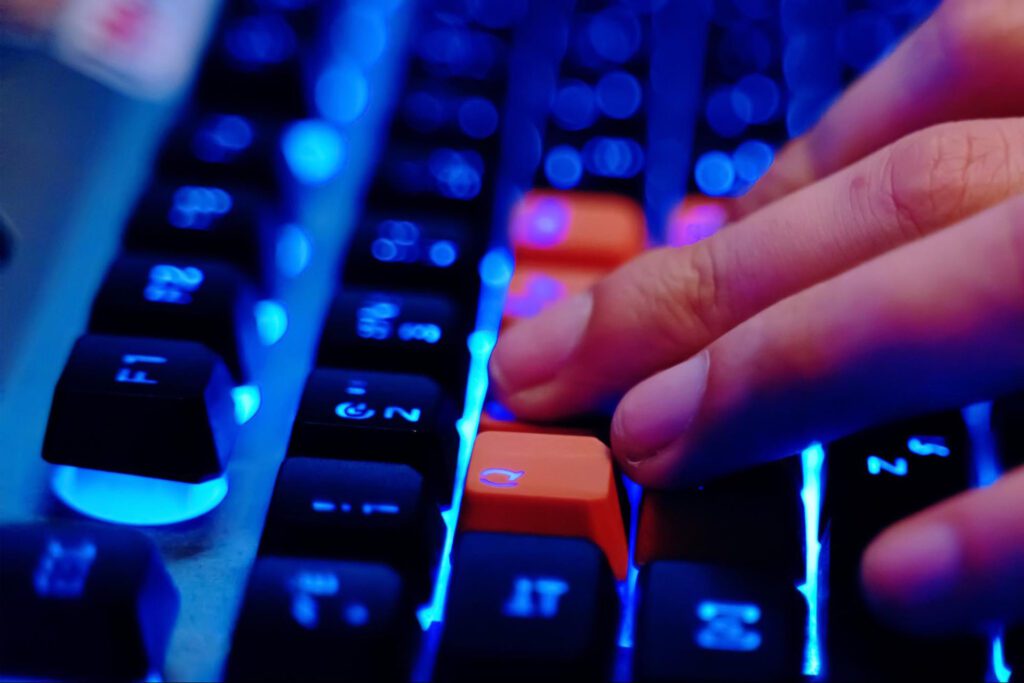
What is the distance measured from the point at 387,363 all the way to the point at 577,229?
0.16 m

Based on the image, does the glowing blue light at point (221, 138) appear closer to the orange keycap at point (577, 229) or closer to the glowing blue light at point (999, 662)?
the orange keycap at point (577, 229)

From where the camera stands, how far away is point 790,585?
44 centimetres

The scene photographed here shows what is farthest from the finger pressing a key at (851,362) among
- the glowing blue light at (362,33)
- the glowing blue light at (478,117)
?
the glowing blue light at (362,33)

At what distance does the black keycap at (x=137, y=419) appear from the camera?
47cm

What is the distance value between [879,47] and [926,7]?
0.21ft

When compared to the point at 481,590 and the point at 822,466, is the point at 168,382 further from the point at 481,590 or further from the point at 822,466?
the point at 822,466

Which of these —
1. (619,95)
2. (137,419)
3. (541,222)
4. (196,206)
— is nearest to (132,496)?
(137,419)

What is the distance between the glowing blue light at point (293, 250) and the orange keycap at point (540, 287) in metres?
0.11

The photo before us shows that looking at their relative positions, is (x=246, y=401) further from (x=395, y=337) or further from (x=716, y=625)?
(x=716, y=625)

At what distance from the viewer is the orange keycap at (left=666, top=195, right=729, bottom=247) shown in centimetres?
64

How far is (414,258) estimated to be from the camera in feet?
1.84

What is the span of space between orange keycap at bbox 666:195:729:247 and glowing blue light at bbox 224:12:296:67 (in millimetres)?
233

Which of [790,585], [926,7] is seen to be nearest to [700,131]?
[926,7]

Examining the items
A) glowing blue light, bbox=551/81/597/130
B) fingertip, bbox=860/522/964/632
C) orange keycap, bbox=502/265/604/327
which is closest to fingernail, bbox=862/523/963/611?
fingertip, bbox=860/522/964/632
